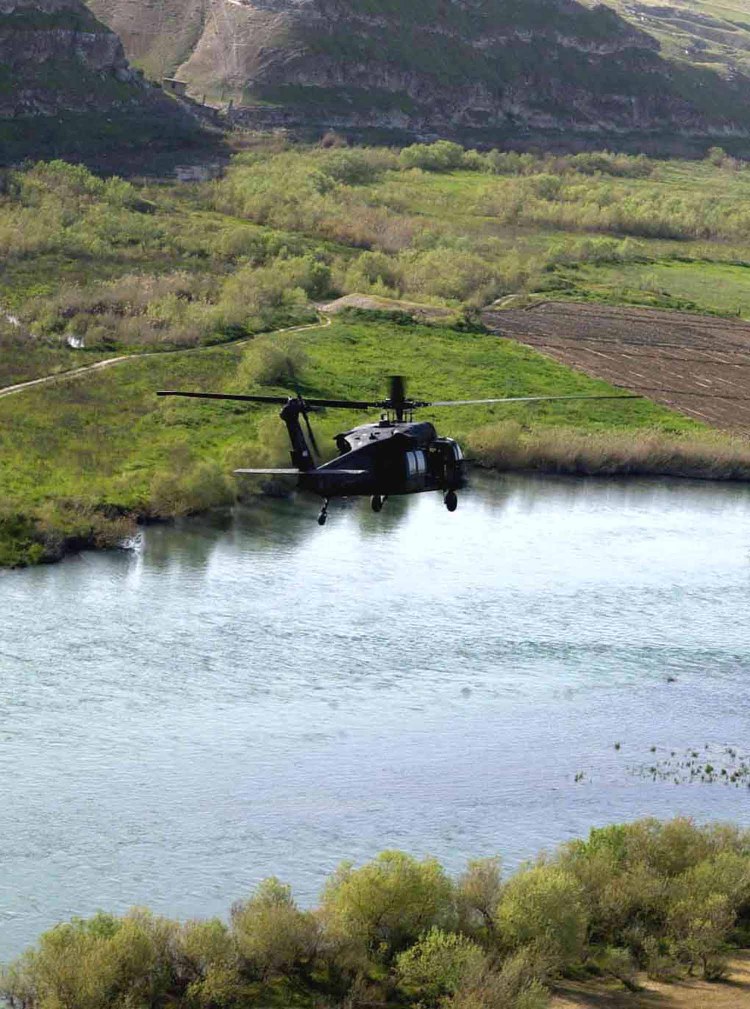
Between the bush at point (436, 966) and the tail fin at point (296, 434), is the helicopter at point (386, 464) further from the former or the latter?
the bush at point (436, 966)

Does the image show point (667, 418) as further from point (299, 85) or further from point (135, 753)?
point (299, 85)

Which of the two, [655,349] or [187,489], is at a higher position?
[655,349]

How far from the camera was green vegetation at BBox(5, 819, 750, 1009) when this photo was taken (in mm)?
36531

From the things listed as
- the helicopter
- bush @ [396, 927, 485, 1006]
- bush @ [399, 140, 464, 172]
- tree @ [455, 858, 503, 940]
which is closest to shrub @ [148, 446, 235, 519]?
the helicopter


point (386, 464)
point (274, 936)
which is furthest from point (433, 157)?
point (274, 936)

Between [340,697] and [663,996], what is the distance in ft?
61.1

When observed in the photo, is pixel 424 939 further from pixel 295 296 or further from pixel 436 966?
pixel 295 296

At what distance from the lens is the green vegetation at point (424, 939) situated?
36531 mm

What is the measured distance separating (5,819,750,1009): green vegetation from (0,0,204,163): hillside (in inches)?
4806

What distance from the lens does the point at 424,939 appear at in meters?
38.3

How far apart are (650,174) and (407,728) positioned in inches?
5756

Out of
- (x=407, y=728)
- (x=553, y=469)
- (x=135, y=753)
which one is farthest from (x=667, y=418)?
(x=135, y=753)

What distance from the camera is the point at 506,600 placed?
65438mm

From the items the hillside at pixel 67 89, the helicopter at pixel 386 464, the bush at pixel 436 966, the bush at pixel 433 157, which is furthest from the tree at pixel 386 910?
the bush at pixel 433 157
